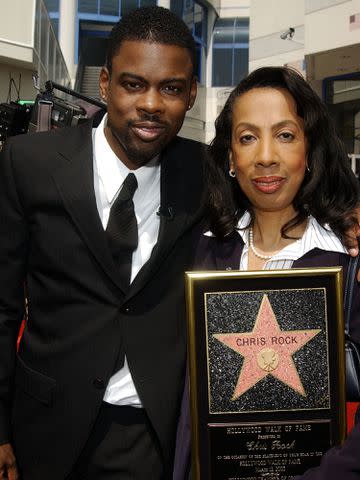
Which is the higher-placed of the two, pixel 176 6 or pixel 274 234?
pixel 176 6

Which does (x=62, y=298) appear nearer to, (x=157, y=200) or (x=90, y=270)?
(x=90, y=270)

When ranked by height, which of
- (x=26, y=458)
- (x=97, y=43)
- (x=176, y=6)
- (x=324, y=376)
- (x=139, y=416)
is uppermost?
(x=176, y=6)

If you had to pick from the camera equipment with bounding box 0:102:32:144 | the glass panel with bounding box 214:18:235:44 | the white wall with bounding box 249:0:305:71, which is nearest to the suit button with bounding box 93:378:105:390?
the camera equipment with bounding box 0:102:32:144

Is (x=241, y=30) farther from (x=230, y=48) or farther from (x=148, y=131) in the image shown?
(x=148, y=131)

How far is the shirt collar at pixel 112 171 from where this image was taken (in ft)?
6.42

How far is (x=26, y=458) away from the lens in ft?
6.53

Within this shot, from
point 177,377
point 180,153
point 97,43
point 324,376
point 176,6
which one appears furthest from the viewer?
point 176,6

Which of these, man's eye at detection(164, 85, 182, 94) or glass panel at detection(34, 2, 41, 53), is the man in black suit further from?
glass panel at detection(34, 2, 41, 53)

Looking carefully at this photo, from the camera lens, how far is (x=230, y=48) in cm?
3628

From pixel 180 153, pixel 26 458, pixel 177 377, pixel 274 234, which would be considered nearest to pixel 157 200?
pixel 180 153

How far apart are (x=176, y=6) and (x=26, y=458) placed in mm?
31489

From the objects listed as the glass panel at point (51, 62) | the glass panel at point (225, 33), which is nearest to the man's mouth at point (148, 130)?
the glass panel at point (51, 62)

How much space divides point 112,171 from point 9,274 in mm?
445

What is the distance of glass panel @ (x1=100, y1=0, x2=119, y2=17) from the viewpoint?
3184cm
